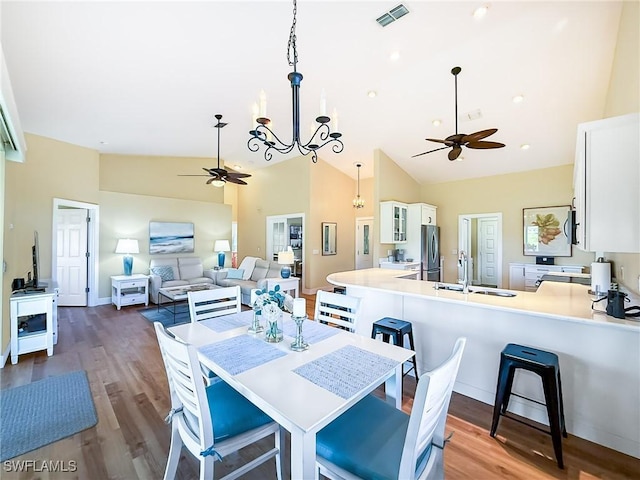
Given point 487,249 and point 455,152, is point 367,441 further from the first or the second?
point 487,249

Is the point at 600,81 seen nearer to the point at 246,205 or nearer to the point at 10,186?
the point at 10,186

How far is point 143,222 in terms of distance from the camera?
665 cm

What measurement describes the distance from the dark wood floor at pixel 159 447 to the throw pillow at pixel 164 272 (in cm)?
318

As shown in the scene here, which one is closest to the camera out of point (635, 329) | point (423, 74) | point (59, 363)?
point (635, 329)

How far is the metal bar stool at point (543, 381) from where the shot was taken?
1.83 meters

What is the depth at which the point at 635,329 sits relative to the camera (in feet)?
5.81

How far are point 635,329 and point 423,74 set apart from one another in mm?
3626

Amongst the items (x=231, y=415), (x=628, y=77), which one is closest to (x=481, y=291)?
(x=628, y=77)

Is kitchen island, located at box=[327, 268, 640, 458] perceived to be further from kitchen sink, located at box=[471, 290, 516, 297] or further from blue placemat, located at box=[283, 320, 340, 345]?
blue placemat, located at box=[283, 320, 340, 345]

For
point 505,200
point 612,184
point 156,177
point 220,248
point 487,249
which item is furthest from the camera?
point 487,249

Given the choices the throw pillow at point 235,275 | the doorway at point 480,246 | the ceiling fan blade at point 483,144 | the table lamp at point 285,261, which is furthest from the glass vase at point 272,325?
the doorway at point 480,246

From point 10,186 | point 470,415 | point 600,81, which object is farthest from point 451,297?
point 10,186

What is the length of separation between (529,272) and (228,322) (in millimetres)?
6384

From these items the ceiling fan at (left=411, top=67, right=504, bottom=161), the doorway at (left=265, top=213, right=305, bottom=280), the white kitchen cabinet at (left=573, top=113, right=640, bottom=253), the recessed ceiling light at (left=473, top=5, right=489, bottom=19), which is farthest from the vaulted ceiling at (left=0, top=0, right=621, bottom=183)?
the doorway at (left=265, top=213, right=305, bottom=280)
